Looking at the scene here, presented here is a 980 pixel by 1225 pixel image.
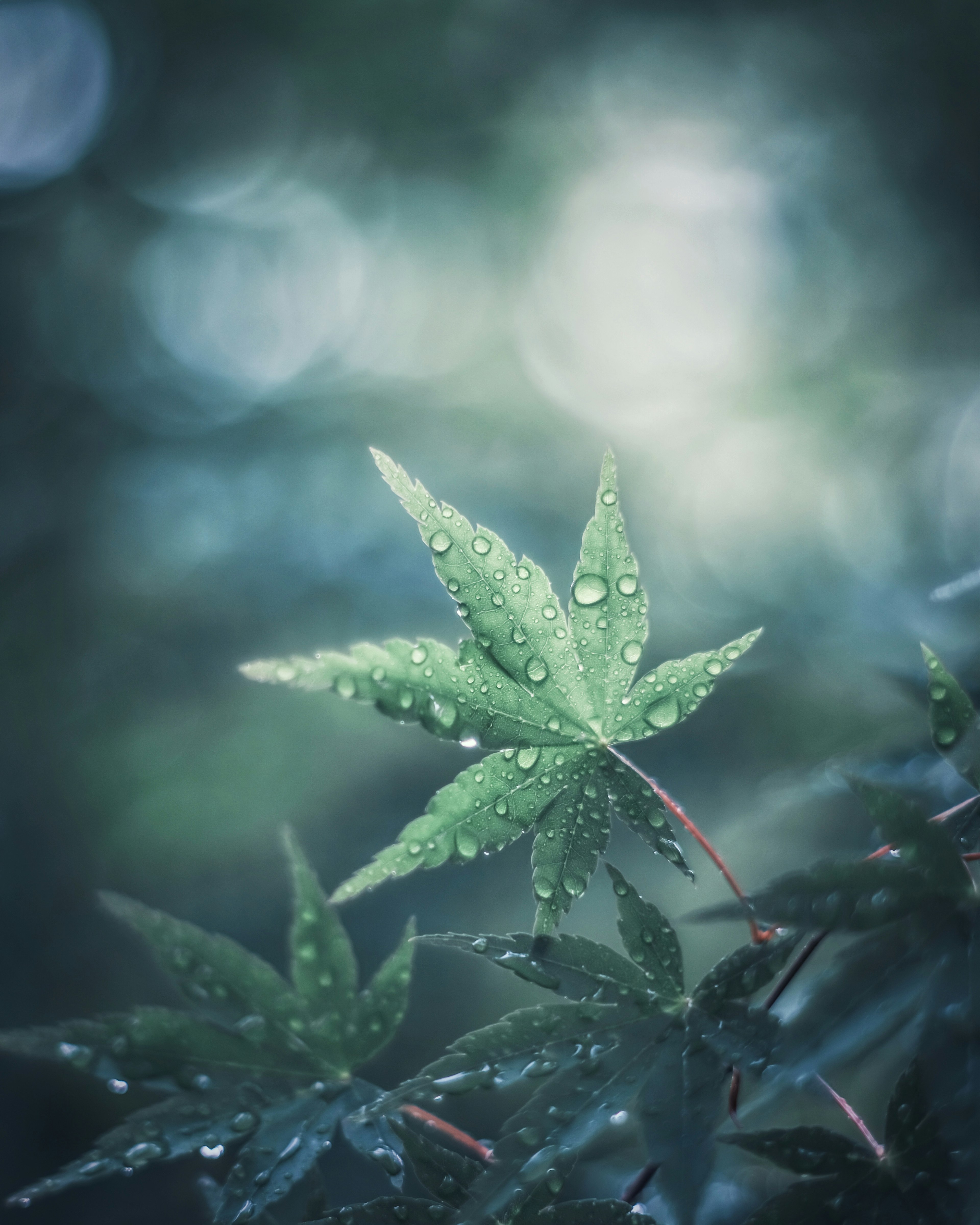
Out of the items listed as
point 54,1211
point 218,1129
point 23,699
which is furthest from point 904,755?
point 23,699

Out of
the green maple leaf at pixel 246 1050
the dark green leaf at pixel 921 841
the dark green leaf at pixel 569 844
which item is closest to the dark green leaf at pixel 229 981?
the green maple leaf at pixel 246 1050

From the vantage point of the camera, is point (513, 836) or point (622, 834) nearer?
point (513, 836)

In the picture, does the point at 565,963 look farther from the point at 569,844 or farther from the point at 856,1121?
the point at 856,1121

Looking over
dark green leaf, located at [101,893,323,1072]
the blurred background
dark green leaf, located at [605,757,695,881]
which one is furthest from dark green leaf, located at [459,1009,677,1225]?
the blurred background

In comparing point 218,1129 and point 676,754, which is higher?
point 676,754

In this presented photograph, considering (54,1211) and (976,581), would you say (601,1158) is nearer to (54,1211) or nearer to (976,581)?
(976,581)

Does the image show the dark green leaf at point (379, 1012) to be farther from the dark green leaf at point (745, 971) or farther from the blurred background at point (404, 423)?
the blurred background at point (404, 423)

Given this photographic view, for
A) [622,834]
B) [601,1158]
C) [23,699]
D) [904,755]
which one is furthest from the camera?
[23,699]
